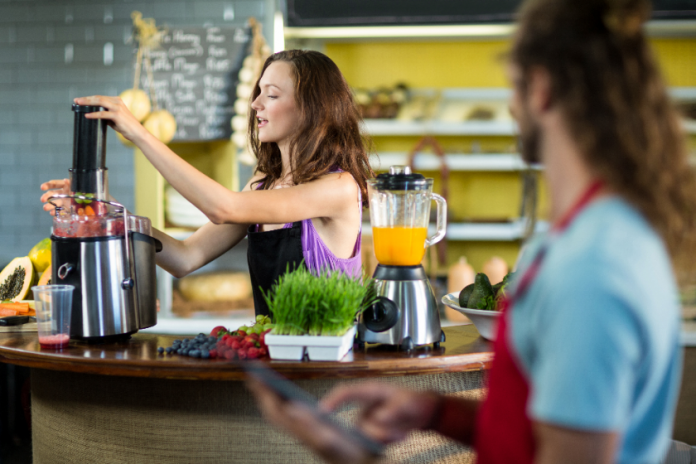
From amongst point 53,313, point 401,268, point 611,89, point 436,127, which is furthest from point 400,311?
point 436,127

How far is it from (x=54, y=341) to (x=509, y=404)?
1378 millimetres

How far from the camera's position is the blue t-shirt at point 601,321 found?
2.07 ft

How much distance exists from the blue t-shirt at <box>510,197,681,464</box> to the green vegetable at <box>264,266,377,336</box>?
0.85 m

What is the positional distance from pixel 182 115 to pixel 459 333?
2.84 meters

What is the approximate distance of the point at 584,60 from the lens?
0.71 m

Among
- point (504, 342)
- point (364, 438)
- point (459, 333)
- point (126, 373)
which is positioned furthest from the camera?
point (459, 333)

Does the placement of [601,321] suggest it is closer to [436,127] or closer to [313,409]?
[313,409]

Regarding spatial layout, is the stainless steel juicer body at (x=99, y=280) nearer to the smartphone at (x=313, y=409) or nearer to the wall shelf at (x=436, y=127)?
the smartphone at (x=313, y=409)

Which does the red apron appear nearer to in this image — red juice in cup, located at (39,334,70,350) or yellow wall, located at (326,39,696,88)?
red juice in cup, located at (39,334,70,350)

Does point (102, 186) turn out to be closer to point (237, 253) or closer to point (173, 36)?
point (237, 253)

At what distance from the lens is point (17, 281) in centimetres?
246

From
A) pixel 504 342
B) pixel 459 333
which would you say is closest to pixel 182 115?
pixel 459 333

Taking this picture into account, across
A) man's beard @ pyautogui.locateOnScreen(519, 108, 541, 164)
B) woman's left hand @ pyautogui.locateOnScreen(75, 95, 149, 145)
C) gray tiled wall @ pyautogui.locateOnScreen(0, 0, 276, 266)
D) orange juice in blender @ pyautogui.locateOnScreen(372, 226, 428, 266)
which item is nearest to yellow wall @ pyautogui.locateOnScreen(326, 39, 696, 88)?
gray tiled wall @ pyautogui.locateOnScreen(0, 0, 276, 266)

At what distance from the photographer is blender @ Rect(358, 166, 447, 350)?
1.66 metres
